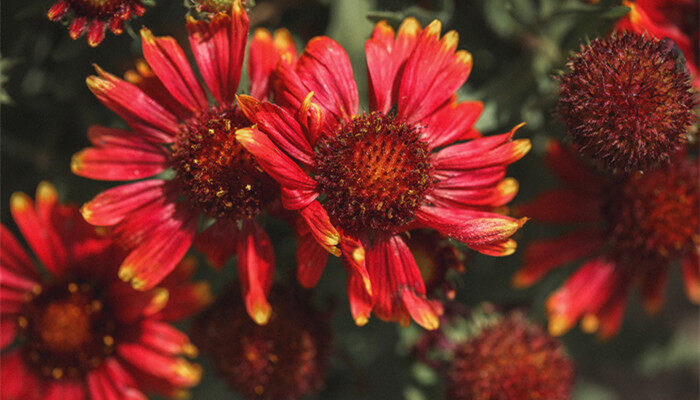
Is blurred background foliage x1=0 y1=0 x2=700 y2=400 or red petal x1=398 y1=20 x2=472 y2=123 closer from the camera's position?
red petal x1=398 y1=20 x2=472 y2=123

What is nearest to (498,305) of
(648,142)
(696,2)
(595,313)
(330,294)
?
(595,313)

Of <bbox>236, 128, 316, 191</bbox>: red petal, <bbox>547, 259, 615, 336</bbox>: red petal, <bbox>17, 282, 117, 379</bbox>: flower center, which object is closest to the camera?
<bbox>236, 128, 316, 191</bbox>: red petal

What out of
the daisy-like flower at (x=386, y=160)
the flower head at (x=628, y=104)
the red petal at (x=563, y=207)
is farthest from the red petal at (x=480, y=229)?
the red petal at (x=563, y=207)

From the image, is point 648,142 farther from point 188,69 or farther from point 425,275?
point 188,69

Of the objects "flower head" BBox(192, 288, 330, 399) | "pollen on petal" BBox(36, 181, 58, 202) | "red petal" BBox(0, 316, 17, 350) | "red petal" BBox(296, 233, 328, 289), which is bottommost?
"red petal" BBox(0, 316, 17, 350)

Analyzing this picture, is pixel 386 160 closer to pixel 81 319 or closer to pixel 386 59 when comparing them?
pixel 386 59

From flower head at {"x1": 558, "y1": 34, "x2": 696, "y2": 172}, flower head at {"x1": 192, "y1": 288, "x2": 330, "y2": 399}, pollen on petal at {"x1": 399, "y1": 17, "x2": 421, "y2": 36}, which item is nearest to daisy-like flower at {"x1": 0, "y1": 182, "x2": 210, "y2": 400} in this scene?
flower head at {"x1": 192, "y1": 288, "x2": 330, "y2": 399}

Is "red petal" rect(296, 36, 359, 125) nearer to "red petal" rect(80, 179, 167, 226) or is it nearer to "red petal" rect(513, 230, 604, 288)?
"red petal" rect(80, 179, 167, 226)
